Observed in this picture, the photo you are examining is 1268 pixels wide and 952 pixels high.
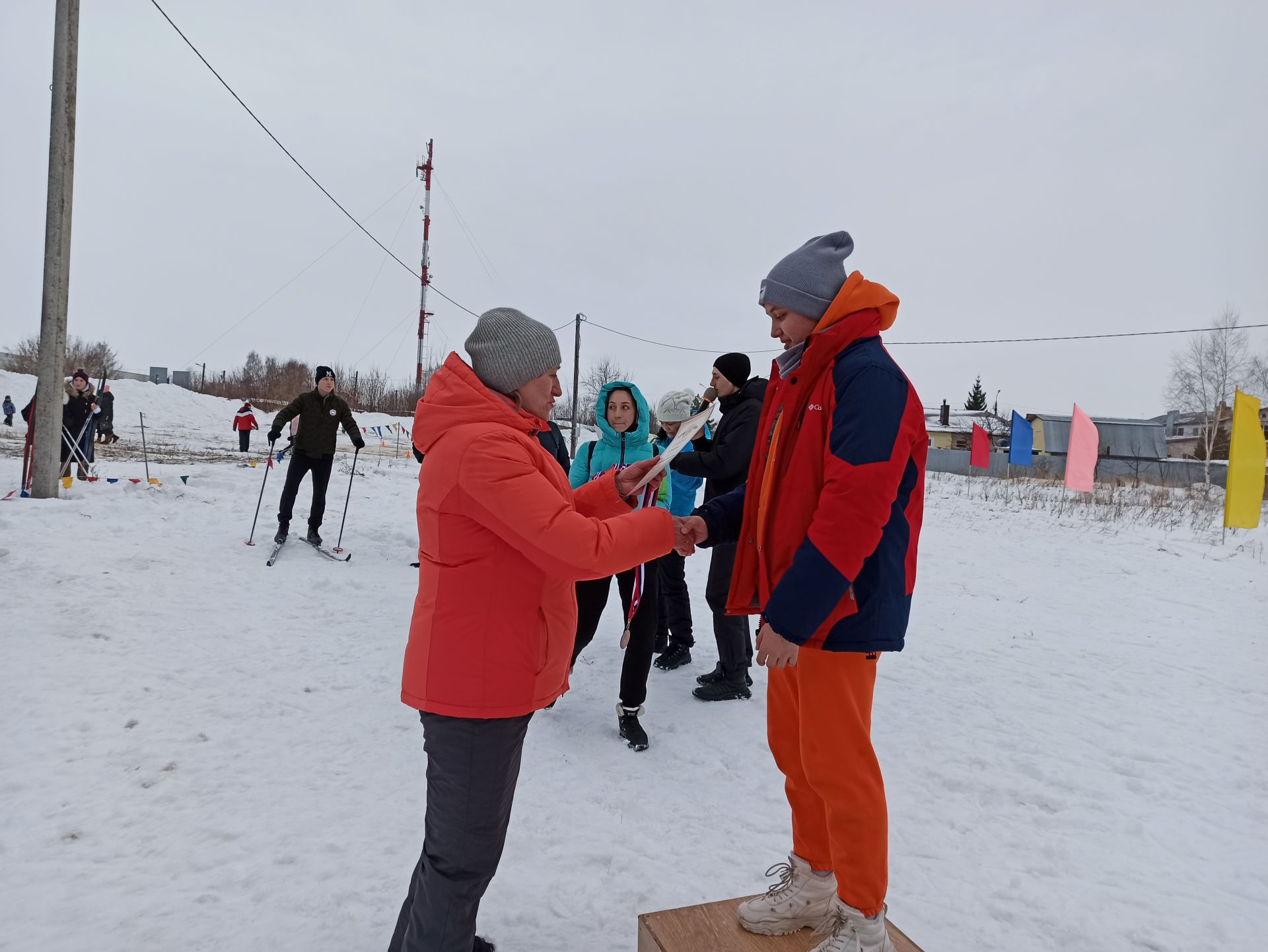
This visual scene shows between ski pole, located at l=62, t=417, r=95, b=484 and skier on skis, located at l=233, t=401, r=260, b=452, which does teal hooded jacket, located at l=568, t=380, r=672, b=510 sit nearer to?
ski pole, located at l=62, t=417, r=95, b=484

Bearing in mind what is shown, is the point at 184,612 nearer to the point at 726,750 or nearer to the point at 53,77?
the point at 726,750

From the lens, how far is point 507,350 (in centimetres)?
190

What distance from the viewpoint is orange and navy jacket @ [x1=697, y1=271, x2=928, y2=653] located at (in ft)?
5.74

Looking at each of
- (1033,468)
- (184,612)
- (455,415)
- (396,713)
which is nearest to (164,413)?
(184,612)

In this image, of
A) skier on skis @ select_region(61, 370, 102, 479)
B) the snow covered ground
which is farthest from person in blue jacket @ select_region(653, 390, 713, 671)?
skier on skis @ select_region(61, 370, 102, 479)

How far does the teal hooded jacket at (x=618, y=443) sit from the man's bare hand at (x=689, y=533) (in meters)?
1.90

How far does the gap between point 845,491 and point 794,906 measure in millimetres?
1277

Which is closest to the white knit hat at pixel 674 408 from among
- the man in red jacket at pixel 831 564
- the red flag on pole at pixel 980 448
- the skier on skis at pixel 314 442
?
the man in red jacket at pixel 831 564

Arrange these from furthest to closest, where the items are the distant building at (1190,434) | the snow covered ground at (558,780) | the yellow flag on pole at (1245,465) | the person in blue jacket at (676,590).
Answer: the distant building at (1190,434) < the yellow flag on pole at (1245,465) < the person in blue jacket at (676,590) < the snow covered ground at (558,780)

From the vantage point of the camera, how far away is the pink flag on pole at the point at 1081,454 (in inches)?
556

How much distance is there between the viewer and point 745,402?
4.11 metres

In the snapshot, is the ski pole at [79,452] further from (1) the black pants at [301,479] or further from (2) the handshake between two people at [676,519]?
(2) the handshake between two people at [676,519]

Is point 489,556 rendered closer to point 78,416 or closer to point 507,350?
point 507,350

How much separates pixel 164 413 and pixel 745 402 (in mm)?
31102
